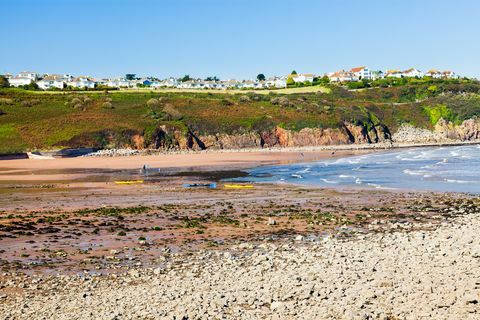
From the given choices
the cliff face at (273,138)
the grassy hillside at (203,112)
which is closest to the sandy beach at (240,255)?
the grassy hillside at (203,112)

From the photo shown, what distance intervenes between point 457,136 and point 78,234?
130354 mm

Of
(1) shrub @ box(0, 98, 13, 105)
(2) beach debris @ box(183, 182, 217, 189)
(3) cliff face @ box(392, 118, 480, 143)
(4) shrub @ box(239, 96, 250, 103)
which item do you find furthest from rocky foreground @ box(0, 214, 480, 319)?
(3) cliff face @ box(392, 118, 480, 143)

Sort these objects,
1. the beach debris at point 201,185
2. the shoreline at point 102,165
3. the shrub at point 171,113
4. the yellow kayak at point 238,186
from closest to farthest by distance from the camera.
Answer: the yellow kayak at point 238,186 < the beach debris at point 201,185 < the shoreline at point 102,165 < the shrub at point 171,113

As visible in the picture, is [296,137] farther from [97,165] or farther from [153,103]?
[97,165]

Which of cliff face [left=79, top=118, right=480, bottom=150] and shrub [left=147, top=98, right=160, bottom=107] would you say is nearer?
cliff face [left=79, top=118, right=480, bottom=150]

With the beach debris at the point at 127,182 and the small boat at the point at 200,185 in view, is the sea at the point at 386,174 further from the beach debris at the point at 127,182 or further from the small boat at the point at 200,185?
the beach debris at the point at 127,182

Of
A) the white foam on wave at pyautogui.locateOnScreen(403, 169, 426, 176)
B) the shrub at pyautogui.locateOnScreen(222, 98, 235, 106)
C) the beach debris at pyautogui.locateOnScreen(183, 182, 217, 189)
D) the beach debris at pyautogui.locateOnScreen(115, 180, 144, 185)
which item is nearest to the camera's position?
the beach debris at pyautogui.locateOnScreen(183, 182, 217, 189)

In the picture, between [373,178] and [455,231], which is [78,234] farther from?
[373,178]

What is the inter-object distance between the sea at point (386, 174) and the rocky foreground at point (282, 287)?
26658mm

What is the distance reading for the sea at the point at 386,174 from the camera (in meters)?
47.9

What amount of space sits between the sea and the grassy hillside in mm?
41892

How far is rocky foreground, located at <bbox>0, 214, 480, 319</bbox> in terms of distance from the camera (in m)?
13.9

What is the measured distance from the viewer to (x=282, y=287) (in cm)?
1580

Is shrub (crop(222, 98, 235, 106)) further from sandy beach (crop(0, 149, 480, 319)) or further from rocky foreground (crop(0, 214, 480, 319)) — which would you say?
rocky foreground (crop(0, 214, 480, 319))
